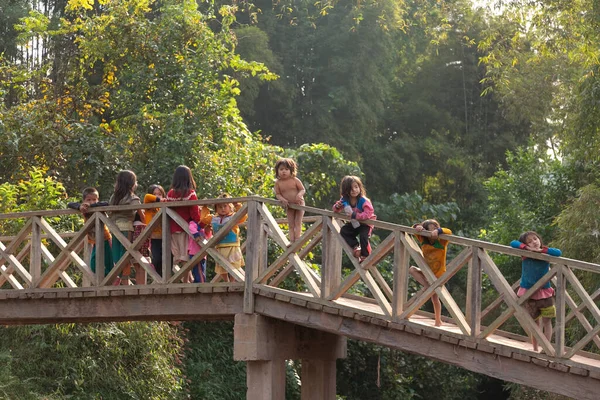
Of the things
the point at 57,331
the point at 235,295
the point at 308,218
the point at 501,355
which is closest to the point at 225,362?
the point at 57,331

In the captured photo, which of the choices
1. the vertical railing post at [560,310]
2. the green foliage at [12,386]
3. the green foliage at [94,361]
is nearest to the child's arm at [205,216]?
the vertical railing post at [560,310]

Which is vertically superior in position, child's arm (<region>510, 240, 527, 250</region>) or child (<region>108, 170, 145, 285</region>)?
child (<region>108, 170, 145, 285</region>)

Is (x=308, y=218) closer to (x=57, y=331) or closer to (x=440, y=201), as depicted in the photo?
(x=57, y=331)

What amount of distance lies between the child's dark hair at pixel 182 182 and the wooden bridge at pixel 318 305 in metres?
0.19

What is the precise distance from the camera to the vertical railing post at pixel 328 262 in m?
10.5

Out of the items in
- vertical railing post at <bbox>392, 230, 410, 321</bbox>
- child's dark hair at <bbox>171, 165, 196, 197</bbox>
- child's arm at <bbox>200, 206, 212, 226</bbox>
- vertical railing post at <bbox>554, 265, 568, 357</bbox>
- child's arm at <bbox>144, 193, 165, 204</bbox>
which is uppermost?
child's dark hair at <bbox>171, 165, 196, 197</bbox>

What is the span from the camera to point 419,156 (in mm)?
33031

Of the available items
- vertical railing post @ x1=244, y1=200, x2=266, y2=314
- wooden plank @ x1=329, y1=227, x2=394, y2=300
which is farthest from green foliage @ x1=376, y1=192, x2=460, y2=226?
wooden plank @ x1=329, y1=227, x2=394, y2=300

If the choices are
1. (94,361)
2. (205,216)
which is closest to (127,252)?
(205,216)

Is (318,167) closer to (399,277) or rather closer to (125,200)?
(125,200)

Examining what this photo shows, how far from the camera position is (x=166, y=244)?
11234 mm

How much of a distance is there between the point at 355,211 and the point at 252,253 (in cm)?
118

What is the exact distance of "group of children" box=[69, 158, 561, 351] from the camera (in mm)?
9406

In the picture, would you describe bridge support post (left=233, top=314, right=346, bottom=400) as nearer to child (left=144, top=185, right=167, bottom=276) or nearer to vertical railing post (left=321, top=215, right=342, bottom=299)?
vertical railing post (left=321, top=215, right=342, bottom=299)
